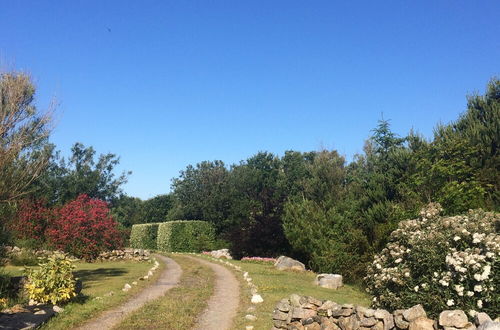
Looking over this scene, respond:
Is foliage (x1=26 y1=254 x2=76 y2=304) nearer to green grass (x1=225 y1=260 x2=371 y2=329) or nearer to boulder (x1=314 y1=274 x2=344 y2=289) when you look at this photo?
green grass (x1=225 y1=260 x2=371 y2=329)

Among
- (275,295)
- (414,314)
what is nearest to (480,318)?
(414,314)

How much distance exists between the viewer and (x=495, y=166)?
66.5 ft

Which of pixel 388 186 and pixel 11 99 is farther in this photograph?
pixel 388 186

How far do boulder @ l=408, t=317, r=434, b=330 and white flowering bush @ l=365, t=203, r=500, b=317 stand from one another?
23.6 inches

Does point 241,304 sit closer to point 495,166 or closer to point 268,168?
point 495,166

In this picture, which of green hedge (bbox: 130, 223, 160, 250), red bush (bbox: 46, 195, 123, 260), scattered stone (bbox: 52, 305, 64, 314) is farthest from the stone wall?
green hedge (bbox: 130, 223, 160, 250)

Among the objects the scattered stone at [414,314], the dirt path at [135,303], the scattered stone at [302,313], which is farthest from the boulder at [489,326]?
the dirt path at [135,303]

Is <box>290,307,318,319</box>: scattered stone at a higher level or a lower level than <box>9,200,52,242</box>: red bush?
lower

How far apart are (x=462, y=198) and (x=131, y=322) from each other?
44.3ft

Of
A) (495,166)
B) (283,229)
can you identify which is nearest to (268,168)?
(283,229)

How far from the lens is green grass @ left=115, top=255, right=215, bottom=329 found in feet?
31.1

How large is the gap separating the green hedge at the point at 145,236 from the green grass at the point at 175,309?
2936 cm

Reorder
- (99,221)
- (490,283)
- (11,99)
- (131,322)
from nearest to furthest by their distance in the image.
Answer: (490,283)
(131,322)
(11,99)
(99,221)

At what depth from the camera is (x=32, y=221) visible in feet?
88.9
